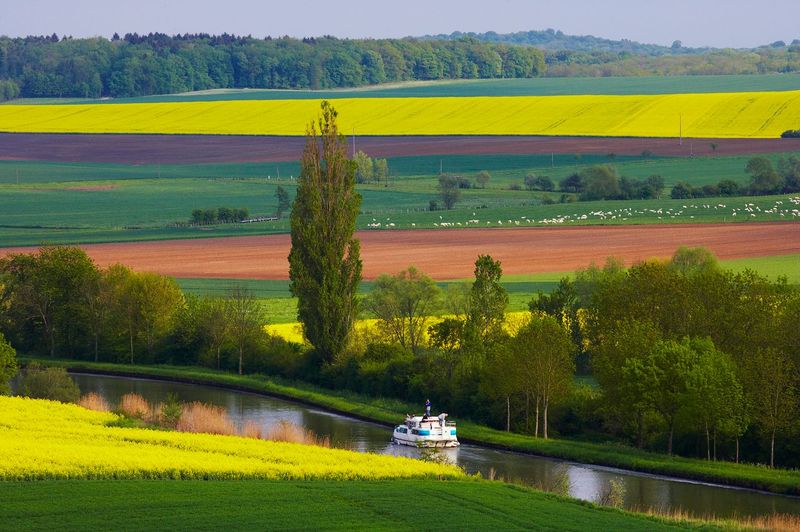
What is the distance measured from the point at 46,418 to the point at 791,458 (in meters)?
23.4

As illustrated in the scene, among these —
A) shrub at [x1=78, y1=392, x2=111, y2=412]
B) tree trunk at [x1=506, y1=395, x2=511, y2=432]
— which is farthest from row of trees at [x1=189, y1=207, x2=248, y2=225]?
tree trunk at [x1=506, y1=395, x2=511, y2=432]

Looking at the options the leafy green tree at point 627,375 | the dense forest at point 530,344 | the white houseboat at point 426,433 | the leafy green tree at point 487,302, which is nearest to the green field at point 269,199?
the dense forest at point 530,344

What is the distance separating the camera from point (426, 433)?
5116 centimetres

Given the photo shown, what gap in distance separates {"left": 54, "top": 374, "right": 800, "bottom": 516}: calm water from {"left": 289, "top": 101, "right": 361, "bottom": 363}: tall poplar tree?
12.0 feet

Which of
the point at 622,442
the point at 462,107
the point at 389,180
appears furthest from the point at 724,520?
the point at 462,107

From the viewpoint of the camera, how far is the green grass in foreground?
106ft

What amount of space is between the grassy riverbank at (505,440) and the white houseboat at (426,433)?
4.75 feet

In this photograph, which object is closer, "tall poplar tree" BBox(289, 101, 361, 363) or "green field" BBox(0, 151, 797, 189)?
"tall poplar tree" BBox(289, 101, 361, 363)

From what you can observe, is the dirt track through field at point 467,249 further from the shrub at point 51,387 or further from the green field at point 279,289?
the shrub at point 51,387

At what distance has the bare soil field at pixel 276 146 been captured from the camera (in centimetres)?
14050

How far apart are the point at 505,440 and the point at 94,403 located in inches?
631

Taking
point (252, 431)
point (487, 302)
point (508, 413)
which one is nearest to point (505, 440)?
point (508, 413)

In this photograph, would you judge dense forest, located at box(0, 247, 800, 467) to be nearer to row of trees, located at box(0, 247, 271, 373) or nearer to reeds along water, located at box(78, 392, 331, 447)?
row of trees, located at box(0, 247, 271, 373)

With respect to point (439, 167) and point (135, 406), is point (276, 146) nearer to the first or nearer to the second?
point (439, 167)
